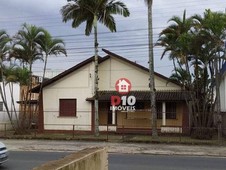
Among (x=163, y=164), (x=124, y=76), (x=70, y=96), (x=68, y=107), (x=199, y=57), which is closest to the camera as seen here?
(x=163, y=164)

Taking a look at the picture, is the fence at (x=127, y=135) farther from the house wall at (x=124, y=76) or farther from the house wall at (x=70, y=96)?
the house wall at (x=124, y=76)

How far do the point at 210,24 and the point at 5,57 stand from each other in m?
15.2

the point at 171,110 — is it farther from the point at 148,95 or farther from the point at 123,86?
the point at 123,86

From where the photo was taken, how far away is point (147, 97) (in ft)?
99.2

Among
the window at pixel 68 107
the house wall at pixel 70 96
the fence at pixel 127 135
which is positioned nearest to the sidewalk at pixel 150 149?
the fence at pixel 127 135

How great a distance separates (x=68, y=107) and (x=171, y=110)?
805cm

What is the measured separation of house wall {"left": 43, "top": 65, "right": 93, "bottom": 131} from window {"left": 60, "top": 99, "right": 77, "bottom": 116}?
0.28m

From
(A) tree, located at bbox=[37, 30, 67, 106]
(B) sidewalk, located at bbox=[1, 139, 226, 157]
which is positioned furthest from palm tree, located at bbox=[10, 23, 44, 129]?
(B) sidewalk, located at bbox=[1, 139, 226, 157]

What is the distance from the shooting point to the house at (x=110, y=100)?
3073cm

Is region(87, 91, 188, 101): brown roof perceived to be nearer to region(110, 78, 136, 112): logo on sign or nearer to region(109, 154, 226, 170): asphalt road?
region(110, 78, 136, 112): logo on sign

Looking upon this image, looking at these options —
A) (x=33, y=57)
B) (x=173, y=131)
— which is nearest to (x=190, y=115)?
(x=173, y=131)

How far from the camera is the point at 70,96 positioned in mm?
32750

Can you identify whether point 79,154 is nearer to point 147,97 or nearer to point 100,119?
point 147,97

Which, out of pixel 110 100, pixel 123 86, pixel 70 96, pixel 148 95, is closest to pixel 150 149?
pixel 148 95
